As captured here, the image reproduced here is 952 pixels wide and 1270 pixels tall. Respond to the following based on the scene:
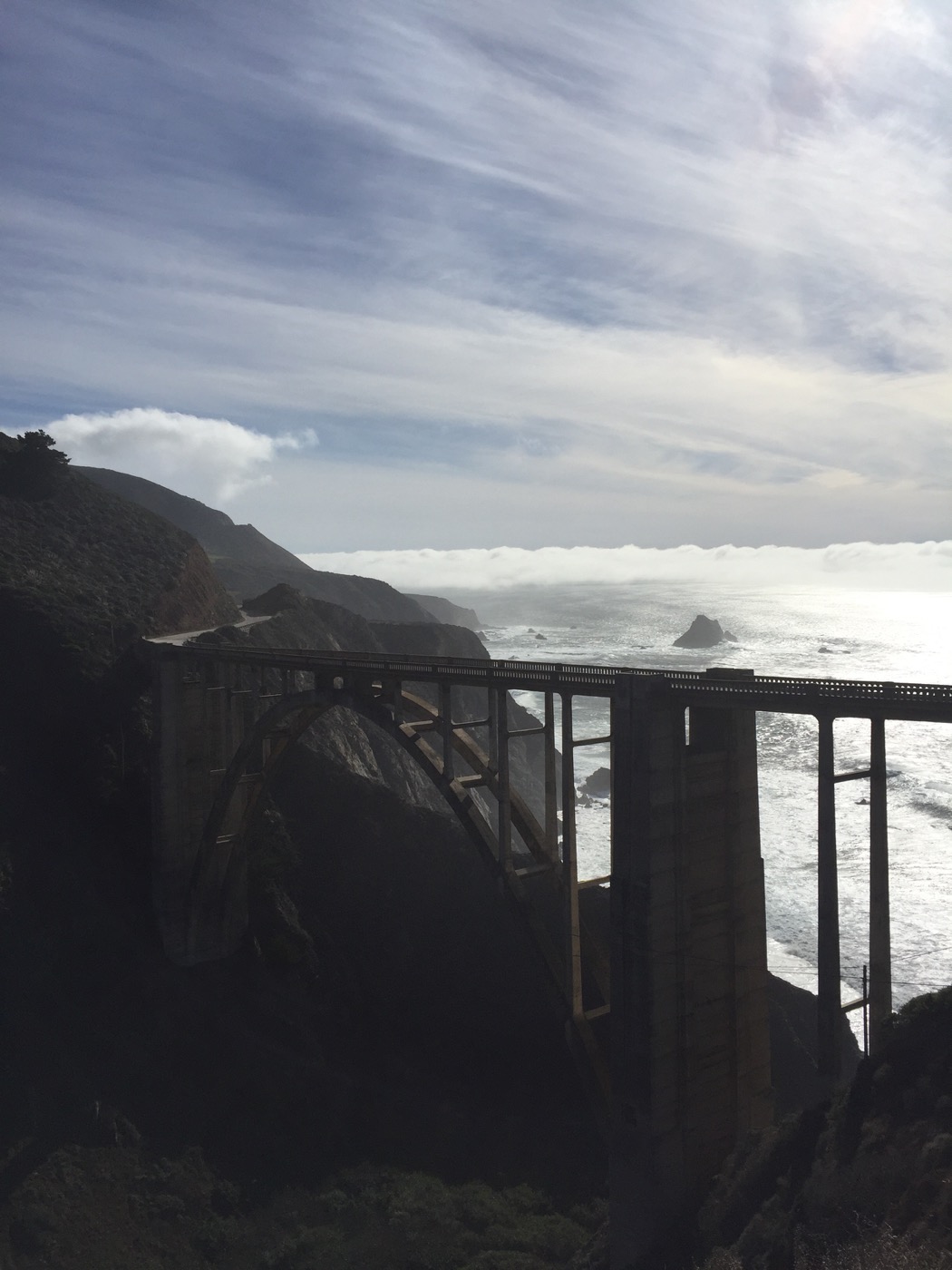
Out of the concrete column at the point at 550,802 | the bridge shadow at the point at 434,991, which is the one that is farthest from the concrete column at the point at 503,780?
the bridge shadow at the point at 434,991

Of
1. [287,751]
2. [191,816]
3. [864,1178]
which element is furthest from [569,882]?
[191,816]

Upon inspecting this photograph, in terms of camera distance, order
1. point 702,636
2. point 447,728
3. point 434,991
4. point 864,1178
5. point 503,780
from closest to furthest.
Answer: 1. point 864,1178
2. point 503,780
3. point 447,728
4. point 434,991
5. point 702,636

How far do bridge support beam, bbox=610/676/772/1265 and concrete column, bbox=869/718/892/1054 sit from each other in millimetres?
3836

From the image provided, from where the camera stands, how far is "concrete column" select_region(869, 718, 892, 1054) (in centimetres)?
1354

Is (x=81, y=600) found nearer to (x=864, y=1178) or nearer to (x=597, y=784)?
(x=864, y=1178)

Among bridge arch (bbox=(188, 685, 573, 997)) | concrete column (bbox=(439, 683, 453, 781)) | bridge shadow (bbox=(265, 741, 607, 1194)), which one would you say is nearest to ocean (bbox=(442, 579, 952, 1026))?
bridge shadow (bbox=(265, 741, 607, 1194))

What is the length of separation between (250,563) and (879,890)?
124 meters

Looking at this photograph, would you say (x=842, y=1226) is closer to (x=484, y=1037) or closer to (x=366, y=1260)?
(x=366, y=1260)

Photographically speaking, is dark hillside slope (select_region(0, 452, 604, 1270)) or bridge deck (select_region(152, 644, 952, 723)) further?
dark hillside slope (select_region(0, 452, 604, 1270))

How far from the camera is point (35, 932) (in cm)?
3191

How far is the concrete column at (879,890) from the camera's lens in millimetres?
13539

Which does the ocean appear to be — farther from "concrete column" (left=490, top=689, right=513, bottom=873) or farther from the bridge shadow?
"concrete column" (left=490, top=689, right=513, bottom=873)

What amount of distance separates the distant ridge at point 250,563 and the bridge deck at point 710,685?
81.9 meters

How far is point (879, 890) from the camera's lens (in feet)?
44.7
